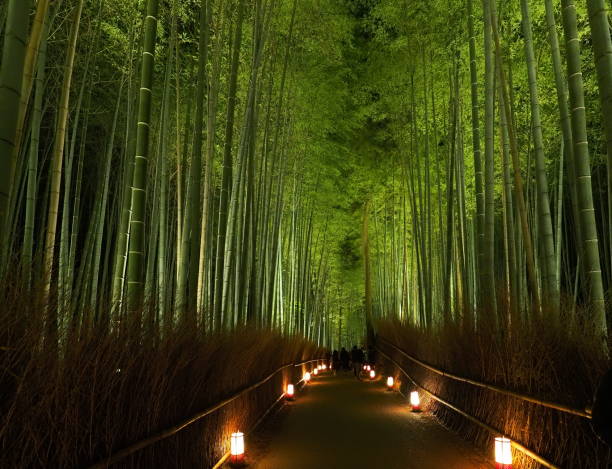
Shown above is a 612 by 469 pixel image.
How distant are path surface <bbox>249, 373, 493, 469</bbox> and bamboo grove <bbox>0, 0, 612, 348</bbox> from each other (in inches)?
43.1

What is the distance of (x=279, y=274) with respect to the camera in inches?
466

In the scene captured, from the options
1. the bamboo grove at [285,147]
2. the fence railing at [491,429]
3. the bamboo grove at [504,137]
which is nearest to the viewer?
the fence railing at [491,429]

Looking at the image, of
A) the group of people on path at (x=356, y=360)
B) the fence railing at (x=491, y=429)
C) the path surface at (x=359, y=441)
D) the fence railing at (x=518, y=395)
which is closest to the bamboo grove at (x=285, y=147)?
the fence railing at (x=518, y=395)

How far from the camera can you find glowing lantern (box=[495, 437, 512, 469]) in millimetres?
3344

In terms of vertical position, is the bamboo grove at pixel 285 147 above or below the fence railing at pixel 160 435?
above

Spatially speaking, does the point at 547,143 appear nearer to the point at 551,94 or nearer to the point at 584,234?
the point at 551,94

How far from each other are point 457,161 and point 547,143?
257 centimetres

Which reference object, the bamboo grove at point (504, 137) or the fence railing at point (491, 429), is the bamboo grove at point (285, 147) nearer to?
the bamboo grove at point (504, 137)

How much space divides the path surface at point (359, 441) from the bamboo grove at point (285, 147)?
1.09 metres

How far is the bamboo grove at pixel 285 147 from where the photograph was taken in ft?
10.3

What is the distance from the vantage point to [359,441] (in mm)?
4879

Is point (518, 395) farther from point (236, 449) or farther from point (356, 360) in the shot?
point (356, 360)

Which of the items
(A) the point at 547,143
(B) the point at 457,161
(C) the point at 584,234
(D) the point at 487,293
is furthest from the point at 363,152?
(C) the point at 584,234

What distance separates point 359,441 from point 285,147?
5.50m
